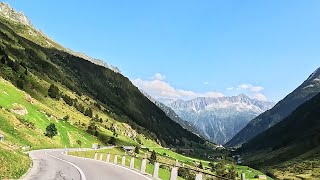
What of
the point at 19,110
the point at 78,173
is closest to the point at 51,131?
the point at 19,110

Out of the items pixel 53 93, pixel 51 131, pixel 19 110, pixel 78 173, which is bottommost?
pixel 78 173

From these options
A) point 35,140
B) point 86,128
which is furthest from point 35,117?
point 86,128

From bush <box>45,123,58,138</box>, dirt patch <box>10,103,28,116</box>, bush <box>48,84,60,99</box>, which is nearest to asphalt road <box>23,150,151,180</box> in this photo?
dirt patch <box>10,103,28,116</box>

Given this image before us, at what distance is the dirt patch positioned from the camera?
315 feet

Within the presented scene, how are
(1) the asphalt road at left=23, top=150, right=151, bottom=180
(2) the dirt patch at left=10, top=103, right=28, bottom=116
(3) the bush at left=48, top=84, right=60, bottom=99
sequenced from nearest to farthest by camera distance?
(1) the asphalt road at left=23, top=150, right=151, bottom=180, (2) the dirt patch at left=10, top=103, right=28, bottom=116, (3) the bush at left=48, top=84, right=60, bottom=99

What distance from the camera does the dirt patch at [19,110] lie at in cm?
9598

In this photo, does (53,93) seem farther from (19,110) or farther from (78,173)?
(78,173)

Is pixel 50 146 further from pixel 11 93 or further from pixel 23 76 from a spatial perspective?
Answer: pixel 23 76

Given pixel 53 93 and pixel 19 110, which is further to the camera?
pixel 53 93

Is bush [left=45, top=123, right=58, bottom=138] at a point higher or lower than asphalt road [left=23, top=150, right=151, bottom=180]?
higher

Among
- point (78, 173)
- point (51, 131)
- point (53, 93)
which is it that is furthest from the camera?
point (53, 93)

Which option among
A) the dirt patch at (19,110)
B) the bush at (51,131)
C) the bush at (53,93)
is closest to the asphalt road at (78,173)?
the dirt patch at (19,110)

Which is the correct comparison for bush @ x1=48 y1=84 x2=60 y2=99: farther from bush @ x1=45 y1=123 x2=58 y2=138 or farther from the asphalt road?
the asphalt road

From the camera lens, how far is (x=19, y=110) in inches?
3841
